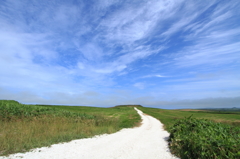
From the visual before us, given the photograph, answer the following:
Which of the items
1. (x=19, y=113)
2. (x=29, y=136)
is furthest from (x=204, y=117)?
(x=19, y=113)

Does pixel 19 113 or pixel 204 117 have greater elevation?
pixel 19 113

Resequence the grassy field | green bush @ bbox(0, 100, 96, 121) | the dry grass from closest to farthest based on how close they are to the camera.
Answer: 1. the dry grass
2. green bush @ bbox(0, 100, 96, 121)
3. the grassy field

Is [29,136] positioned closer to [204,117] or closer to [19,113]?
[19,113]

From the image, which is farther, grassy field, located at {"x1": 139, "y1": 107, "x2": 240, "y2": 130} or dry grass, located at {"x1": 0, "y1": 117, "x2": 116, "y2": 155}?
grassy field, located at {"x1": 139, "y1": 107, "x2": 240, "y2": 130}

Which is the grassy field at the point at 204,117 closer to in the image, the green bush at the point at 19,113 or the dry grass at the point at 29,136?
the dry grass at the point at 29,136

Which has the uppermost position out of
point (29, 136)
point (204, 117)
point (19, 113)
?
point (19, 113)

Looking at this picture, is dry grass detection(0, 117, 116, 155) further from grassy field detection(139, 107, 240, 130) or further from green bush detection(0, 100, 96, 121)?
grassy field detection(139, 107, 240, 130)

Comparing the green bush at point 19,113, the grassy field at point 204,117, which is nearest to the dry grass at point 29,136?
the green bush at point 19,113

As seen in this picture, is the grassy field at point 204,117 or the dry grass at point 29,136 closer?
the dry grass at point 29,136

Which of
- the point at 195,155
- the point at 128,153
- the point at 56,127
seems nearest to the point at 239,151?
the point at 195,155

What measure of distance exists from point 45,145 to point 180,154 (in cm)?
703

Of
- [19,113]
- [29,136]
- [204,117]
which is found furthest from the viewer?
[204,117]

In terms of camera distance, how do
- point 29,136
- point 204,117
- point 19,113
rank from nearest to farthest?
point 29,136 < point 19,113 < point 204,117

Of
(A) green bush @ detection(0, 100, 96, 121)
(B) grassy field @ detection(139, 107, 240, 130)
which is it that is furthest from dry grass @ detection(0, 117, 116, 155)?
(B) grassy field @ detection(139, 107, 240, 130)
